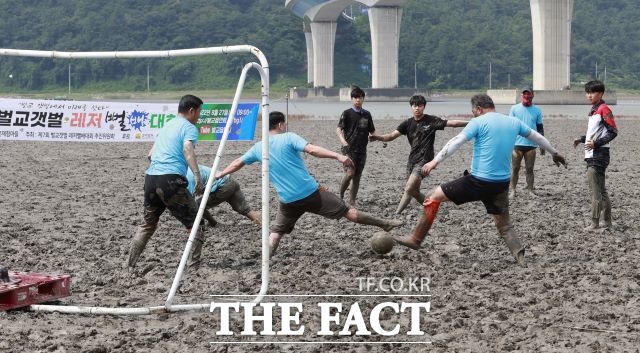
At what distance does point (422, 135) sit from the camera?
12.1m

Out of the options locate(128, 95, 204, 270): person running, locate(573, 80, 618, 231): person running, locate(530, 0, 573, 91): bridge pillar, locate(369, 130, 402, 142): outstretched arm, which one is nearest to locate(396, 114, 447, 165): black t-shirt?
locate(369, 130, 402, 142): outstretched arm

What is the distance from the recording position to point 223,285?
28.5 ft

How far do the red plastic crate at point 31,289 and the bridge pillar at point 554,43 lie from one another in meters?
59.3

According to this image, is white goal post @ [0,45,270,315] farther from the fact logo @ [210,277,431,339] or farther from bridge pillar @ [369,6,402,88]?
bridge pillar @ [369,6,402,88]

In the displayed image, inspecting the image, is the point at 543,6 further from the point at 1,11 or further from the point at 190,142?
the point at 1,11

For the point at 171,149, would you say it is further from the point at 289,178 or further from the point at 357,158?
the point at 357,158

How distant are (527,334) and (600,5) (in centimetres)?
15843

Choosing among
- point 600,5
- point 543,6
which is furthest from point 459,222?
point 600,5

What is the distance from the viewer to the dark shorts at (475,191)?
30.1 ft

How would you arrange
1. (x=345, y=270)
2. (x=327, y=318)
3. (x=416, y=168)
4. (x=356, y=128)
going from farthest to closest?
(x=356, y=128) < (x=416, y=168) < (x=345, y=270) < (x=327, y=318)

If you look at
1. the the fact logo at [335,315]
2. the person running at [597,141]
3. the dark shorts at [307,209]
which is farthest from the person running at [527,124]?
the the fact logo at [335,315]

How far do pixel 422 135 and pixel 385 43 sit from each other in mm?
75516

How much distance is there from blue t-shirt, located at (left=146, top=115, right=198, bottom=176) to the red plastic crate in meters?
1.38

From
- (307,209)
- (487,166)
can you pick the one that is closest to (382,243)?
(307,209)
